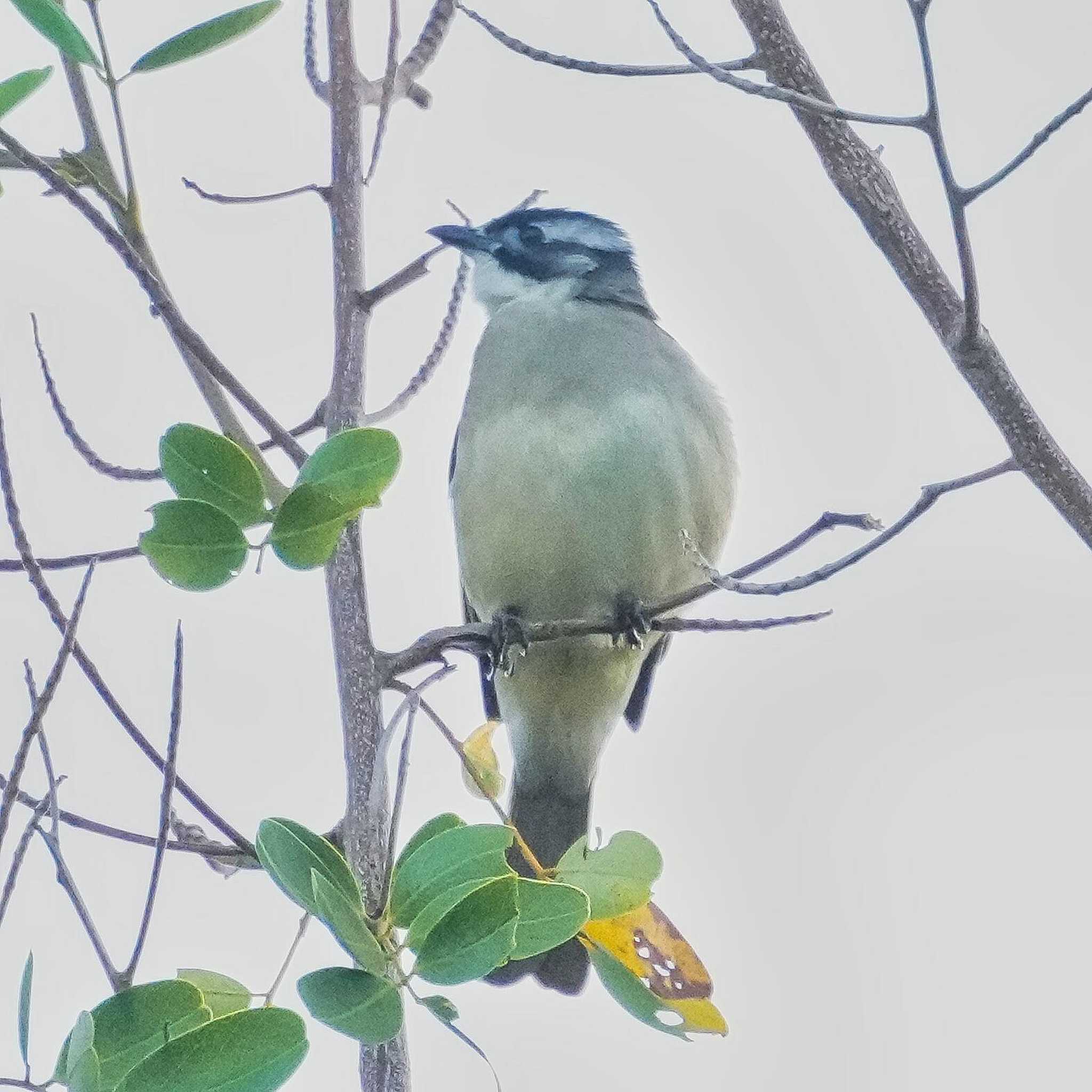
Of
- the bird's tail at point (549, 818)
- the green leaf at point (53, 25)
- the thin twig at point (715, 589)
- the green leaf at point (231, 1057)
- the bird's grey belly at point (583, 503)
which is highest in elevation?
the bird's grey belly at point (583, 503)

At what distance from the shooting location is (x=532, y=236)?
510cm

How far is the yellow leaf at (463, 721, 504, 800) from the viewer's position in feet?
10.5

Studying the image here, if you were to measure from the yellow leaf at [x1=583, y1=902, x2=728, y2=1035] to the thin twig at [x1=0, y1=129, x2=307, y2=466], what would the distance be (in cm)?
87

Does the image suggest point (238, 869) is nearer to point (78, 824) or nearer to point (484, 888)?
point (78, 824)

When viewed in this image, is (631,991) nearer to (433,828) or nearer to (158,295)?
(433,828)

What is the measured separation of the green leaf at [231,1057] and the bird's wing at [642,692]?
3233mm

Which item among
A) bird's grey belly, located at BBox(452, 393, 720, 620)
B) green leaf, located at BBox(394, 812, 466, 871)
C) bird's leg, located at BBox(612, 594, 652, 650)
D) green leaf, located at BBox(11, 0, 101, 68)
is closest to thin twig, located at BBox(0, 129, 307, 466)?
green leaf, located at BBox(11, 0, 101, 68)

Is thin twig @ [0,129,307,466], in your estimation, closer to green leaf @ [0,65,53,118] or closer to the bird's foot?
green leaf @ [0,65,53,118]

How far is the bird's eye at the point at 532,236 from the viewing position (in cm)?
508

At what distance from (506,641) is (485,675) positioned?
83 centimetres

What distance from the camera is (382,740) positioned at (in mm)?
2537

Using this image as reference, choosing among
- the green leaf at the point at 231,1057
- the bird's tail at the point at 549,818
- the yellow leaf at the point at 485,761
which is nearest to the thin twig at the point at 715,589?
the yellow leaf at the point at 485,761

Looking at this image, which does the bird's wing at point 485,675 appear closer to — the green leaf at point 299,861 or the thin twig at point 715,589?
the thin twig at point 715,589

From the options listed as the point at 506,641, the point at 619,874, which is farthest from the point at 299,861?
the point at 506,641
